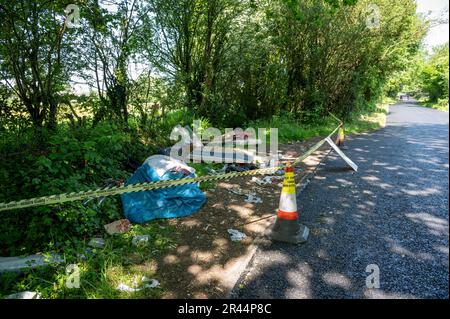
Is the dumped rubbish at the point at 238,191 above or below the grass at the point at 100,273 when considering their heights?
above

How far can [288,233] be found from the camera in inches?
148

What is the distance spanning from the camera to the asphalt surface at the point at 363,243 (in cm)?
291

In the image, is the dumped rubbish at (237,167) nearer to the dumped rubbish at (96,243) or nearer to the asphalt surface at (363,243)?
the asphalt surface at (363,243)

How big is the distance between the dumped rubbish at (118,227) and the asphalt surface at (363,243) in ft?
5.81

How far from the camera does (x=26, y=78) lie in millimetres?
5648

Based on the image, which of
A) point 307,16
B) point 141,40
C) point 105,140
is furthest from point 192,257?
point 307,16

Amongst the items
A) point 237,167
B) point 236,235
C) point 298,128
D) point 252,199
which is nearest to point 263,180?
point 237,167

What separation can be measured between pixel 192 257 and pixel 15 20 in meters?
5.27

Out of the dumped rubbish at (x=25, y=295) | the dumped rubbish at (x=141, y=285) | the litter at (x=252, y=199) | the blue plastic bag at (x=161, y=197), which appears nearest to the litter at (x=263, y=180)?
the litter at (x=252, y=199)

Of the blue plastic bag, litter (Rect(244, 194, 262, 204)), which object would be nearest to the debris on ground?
the blue plastic bag

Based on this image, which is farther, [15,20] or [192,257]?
[15,20]

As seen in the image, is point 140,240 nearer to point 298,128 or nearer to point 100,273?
point 100,273
